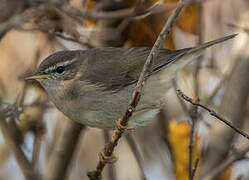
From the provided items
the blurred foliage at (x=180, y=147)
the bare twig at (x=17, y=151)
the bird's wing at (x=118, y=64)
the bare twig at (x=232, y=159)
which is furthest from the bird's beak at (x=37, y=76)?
the bare twig at (x=232, y=159)

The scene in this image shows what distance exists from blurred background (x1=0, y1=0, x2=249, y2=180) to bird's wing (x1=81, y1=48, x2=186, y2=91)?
30cm

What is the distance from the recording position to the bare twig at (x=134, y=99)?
2471mm

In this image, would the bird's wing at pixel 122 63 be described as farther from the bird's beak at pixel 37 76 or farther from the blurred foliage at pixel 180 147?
the blurred foliage at pixel 180 147

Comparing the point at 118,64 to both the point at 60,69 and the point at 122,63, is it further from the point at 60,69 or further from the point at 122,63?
the point at 60,69

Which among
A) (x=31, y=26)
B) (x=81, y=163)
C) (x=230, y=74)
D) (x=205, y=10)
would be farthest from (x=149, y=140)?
(x=31, y=26)

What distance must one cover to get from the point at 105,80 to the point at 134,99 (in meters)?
1.26

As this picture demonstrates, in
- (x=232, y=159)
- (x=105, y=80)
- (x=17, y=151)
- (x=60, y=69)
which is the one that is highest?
(x=60, y=69)

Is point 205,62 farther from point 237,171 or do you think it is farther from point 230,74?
point 237,171

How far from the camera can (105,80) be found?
13.3 feet

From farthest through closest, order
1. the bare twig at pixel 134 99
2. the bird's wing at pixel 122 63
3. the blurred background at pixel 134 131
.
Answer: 1. the bird's wing at pixel 122 63
2. the blurred background at pixel 134 131
3. the bare twig at pixel 134 99

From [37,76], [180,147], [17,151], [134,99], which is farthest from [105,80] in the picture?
[134,99]

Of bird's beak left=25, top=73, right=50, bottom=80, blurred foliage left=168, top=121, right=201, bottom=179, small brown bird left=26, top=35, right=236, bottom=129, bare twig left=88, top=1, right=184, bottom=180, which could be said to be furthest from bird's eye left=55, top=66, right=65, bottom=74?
blurred foliage left=168, top=121, right=201, bottom=179

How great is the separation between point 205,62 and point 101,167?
2447 millimetres

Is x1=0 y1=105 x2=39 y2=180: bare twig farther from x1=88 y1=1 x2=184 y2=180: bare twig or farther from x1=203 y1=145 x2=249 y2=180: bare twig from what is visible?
x1=203 y1=145 x2=249 y2=180: bare twig
